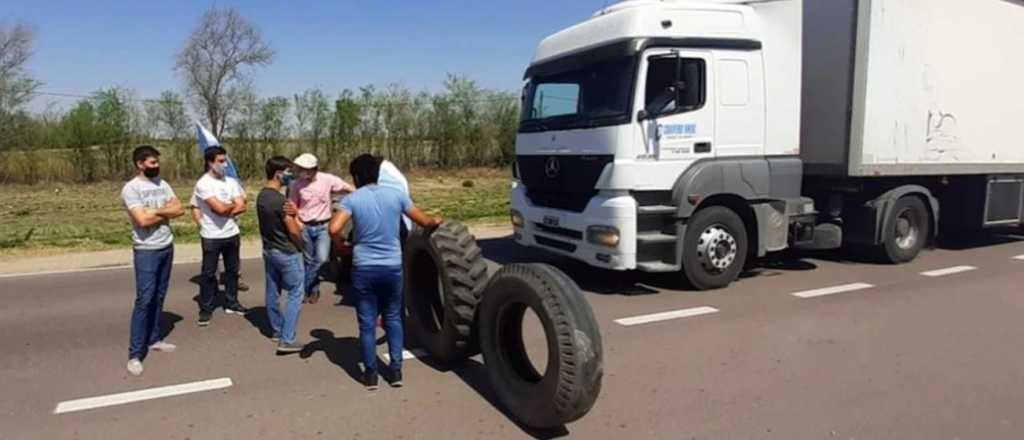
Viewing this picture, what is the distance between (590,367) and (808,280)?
528cm

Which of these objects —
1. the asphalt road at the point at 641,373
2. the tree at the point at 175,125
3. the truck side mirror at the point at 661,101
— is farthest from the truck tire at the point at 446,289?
the tree at the point at 175,125

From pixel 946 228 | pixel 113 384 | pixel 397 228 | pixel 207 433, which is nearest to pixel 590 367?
pixel 397 228

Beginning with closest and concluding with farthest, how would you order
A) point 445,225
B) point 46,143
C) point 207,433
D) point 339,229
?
point 207,433 < point 339,229 < point 445,225 < point 46,143

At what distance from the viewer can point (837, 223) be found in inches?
340

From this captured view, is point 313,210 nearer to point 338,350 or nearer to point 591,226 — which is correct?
point 338,350

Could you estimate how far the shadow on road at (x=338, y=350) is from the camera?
4875mm

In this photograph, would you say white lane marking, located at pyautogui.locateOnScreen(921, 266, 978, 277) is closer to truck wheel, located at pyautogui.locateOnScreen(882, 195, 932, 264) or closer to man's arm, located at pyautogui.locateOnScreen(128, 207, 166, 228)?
truck wheel, located at pyautogui.locateOnScreen(882, 195, 932, 264)

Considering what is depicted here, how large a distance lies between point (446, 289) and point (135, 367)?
2358 mm

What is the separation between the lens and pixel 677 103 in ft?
22.3

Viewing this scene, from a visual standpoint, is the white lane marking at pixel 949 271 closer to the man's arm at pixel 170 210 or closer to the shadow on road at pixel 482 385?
the shadow on road at pixel 482 385

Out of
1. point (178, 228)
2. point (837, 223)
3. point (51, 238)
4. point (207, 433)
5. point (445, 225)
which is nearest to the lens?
point (207, 433)

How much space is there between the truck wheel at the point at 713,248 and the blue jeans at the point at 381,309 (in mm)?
3711

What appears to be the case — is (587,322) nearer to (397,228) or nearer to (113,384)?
(397,228)

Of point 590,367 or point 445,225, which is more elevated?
point 445,225
